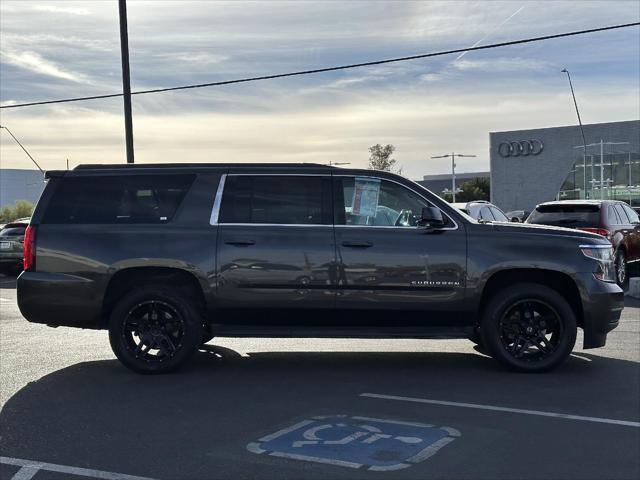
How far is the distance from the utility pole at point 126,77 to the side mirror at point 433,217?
12931 millimetres

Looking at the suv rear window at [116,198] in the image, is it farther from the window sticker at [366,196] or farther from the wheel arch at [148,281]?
the window sticker at [366,196]

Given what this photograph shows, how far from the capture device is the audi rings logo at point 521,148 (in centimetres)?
5809

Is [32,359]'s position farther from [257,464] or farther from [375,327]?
[257,464]

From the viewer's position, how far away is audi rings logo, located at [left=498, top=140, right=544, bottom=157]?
58.1 meters

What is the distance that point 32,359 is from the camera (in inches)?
348

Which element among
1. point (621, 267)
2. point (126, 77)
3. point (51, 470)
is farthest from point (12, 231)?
point (51, 470)

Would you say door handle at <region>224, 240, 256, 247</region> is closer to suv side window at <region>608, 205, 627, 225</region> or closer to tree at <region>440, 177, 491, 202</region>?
suv side window at <region>608, 205, 627, 225</region>

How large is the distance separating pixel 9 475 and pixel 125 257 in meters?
3.26

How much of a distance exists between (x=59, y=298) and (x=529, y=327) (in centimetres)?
467

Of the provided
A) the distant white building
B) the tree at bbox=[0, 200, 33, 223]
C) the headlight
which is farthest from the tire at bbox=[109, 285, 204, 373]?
the distant white building

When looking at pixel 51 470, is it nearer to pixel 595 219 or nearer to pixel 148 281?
pixel 148 281

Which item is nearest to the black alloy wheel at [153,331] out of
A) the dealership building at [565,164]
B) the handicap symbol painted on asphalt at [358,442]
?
the handicap symbol painted on asphalt at [358,442]

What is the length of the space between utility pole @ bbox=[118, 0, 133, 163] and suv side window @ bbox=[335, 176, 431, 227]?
12340 mm

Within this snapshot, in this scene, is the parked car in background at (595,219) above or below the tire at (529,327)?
above
